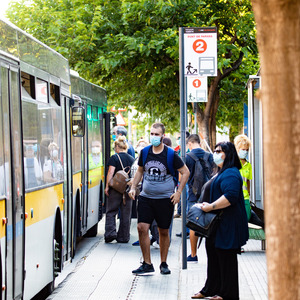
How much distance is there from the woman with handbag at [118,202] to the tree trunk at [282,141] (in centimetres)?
948

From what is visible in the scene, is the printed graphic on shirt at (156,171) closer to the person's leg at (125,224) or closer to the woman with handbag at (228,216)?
the woman with handbag at (228,216)

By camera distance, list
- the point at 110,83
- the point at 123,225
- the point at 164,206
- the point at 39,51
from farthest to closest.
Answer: the point at 110,83 → the point at 123,225 → the point at 164,206 → the point at 39,51

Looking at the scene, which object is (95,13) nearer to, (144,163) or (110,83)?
(110,83)

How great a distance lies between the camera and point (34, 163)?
7215 millimetres

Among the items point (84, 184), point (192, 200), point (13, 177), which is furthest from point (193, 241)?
point (13, 177)

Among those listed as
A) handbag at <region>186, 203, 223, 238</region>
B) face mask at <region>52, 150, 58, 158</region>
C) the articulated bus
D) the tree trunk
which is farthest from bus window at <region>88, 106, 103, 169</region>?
the tree trunk

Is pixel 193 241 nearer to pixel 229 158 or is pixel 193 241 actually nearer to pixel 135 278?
pixel 135 278

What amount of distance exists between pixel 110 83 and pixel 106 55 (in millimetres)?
2979

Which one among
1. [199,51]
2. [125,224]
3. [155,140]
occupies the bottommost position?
[125,224]

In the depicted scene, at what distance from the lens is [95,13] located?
1998 cm

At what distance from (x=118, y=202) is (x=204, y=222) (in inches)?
224

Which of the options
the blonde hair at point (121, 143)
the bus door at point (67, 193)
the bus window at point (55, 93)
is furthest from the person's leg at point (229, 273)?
the blonde hair at point (121, 143)

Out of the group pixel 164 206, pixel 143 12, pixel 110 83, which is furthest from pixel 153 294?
pixel 110 83

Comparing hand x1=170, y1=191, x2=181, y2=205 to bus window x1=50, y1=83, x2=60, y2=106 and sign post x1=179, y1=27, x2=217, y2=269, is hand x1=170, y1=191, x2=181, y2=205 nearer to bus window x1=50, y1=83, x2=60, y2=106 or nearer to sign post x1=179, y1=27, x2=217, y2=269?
sign post x1=179, y1=27, x2=217, y2=269
